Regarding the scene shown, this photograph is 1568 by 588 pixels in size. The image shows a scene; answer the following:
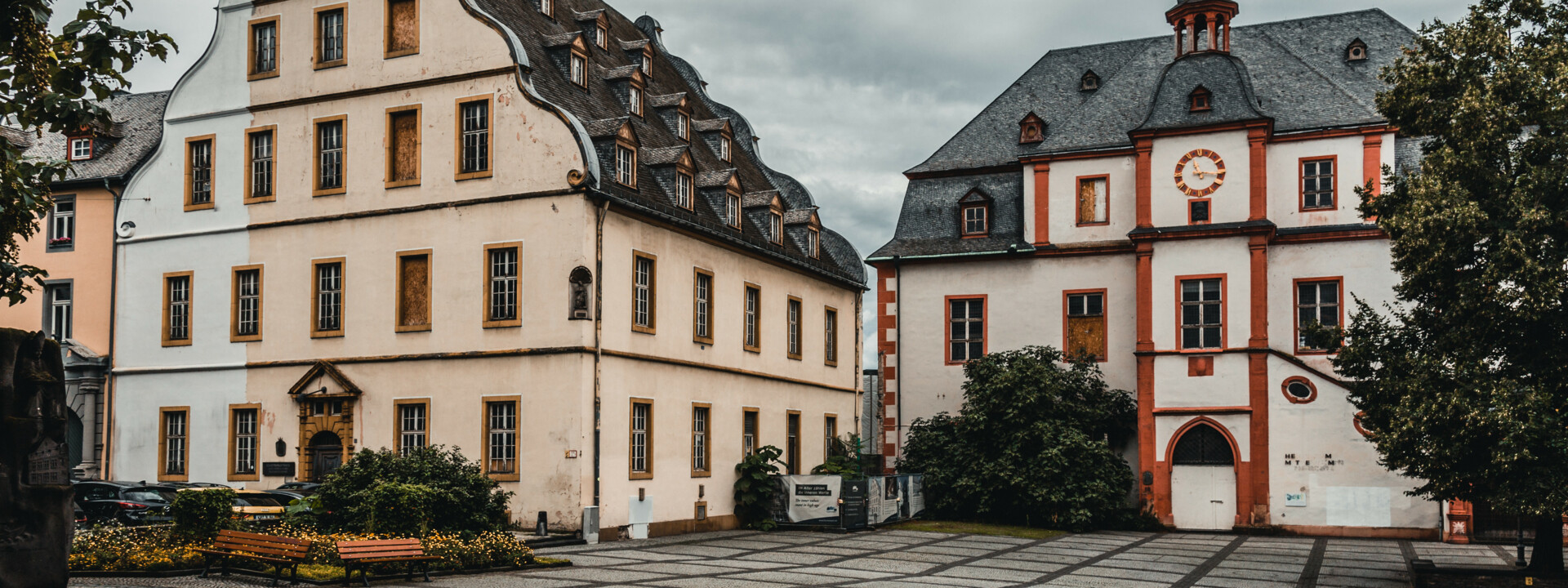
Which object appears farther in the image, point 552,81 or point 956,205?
point 956,205

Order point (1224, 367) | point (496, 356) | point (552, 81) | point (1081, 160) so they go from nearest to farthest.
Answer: point (496, 356) → point (552, 81) → point (1224, 367) → point (1081, 160)

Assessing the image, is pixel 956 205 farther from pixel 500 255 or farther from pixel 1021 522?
pixel 500 255

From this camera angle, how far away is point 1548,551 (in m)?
20.7

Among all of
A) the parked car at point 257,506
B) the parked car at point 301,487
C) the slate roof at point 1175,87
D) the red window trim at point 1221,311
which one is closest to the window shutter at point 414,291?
the parked car at point 301,487

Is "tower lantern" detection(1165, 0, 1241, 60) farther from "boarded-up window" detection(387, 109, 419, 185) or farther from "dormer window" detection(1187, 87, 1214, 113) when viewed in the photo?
"boarded-up window" detection(387, 109, 419, 185)

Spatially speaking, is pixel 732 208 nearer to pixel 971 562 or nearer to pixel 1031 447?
pixel 1031 447

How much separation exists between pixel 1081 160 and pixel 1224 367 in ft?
23.4

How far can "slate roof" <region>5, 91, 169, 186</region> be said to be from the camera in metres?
35.7

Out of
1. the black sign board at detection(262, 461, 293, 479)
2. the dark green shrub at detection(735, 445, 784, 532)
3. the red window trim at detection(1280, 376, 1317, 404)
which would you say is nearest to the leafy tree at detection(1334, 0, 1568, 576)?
the red window trim at detection(1280, 376, 1317, 404)

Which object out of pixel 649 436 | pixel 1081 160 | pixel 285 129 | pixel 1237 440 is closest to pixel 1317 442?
pixel 1237 440

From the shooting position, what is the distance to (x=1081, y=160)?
120 ft

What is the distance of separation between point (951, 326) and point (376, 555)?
22475 mm

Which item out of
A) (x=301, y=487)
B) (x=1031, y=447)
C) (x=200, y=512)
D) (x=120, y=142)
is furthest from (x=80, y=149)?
(x=1031, y=447)

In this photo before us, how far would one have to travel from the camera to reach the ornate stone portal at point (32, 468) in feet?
34.7
